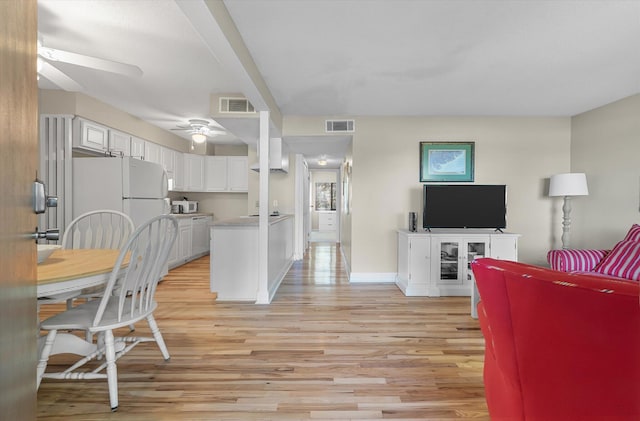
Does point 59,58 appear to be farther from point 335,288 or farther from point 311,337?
point 335,288

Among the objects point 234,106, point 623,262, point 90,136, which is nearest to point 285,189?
point 234,106

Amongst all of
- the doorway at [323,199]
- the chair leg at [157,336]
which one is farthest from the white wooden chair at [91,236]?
the doorway at [323,199]

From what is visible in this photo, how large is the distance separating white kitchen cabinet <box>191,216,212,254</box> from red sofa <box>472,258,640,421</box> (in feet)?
16.8

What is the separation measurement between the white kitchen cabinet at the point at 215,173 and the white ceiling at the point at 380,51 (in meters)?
2.22

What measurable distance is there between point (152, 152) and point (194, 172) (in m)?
1.02

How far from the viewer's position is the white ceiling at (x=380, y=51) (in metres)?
1.94

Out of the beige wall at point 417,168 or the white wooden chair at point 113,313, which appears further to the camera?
the beige wall at point 417,168

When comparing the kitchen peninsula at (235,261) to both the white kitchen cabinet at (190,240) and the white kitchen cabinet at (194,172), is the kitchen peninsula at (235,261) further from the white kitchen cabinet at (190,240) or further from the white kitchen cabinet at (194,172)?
the white kitchen cabinet at (194,172)

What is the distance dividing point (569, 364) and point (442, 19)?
2.06 metres

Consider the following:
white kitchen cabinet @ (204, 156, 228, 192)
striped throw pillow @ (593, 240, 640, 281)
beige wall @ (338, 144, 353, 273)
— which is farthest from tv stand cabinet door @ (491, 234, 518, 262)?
white kitchen cabinet @ (204, 156, 228, 192)

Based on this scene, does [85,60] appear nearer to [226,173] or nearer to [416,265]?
[416,265]

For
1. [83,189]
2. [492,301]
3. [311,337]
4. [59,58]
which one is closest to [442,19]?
[492,301]

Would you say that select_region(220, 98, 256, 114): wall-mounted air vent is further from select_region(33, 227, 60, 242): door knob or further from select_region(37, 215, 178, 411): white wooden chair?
select_region(33, 227, 60, 242): door knob

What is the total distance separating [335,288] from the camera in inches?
149
